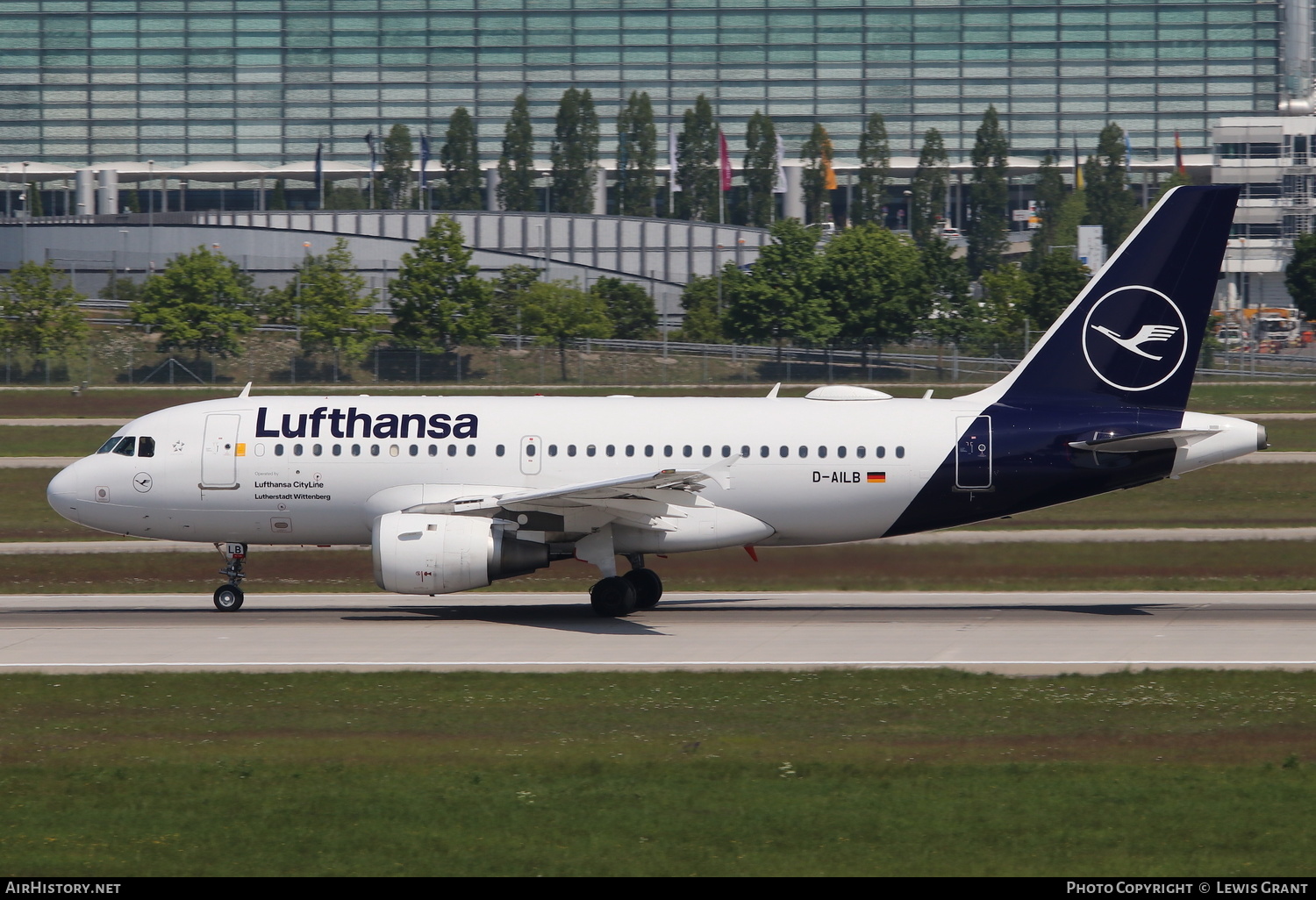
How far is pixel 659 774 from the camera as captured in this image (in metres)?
18.2

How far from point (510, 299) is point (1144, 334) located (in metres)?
76.0

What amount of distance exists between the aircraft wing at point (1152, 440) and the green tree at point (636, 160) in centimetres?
14869

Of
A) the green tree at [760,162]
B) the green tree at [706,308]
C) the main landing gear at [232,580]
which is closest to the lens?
the main landing gear at [232,580]

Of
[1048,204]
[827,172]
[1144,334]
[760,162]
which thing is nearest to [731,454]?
[1144,334]

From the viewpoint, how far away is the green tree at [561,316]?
96.0 meters

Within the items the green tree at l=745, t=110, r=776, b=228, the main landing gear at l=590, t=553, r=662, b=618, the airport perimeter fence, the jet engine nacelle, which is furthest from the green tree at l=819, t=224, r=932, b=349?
the green tree at l=745, t=110, r=776, b=228

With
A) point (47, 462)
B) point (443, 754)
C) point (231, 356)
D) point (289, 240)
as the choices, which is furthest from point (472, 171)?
point (443, 754)

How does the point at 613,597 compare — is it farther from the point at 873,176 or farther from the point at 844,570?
the point at 873,176

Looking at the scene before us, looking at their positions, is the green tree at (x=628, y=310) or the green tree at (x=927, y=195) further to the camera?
the green tree at (x=927, y=195)

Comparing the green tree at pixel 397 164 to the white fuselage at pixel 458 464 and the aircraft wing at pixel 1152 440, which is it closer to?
the white fuselage at pixel 458 464

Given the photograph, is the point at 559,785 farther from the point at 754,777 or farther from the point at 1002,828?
the point at 1002,828

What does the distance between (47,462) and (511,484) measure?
1291 inches

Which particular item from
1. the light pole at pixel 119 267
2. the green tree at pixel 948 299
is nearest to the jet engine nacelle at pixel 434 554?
the green tree at pixel 948 299

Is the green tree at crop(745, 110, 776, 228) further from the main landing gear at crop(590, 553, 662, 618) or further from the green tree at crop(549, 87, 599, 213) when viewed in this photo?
the main landing gear at crop(590, 553, 662, 618)
